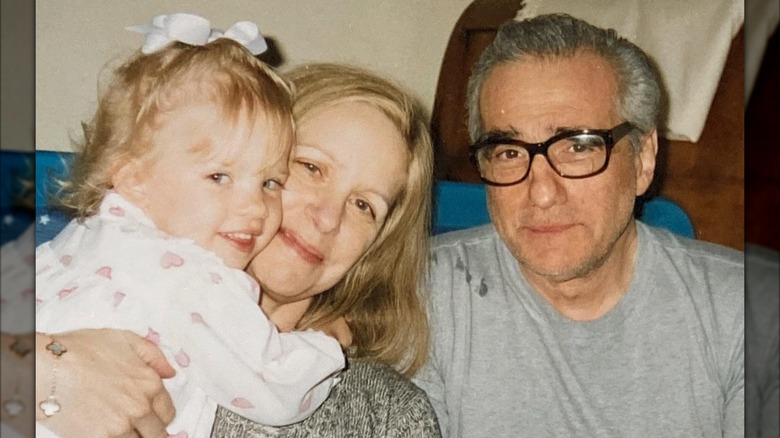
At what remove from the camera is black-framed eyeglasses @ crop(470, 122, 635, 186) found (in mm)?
1188

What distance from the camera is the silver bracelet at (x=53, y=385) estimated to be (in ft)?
3.54

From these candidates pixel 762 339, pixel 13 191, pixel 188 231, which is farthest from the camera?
pixel 762 339

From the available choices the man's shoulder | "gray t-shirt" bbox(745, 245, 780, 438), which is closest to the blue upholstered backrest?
the man's shoulder

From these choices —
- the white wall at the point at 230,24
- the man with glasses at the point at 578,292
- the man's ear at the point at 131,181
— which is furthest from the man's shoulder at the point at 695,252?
the man's ear at the point at 131,181

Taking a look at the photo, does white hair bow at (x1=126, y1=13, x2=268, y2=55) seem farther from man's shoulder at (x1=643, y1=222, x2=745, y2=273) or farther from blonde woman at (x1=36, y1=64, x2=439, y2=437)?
man's shoulder at (x1=643, y1=222, x2=745, y2=273)

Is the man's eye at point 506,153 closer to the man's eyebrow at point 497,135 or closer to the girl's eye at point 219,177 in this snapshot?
the man's eyebrow at point 497,135

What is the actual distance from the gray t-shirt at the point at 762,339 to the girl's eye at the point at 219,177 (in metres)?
0.78

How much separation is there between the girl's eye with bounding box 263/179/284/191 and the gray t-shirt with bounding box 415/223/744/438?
10.1 inches

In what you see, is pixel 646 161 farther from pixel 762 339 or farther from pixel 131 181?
pixel 131 181

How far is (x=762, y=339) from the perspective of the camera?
4.34ft

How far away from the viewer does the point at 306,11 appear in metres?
1.21

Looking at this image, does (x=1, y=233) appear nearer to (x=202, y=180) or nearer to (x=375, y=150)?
(x=202, y=180)

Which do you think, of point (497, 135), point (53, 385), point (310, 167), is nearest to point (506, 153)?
point (497, 135)

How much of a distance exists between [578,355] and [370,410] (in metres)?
0.31
